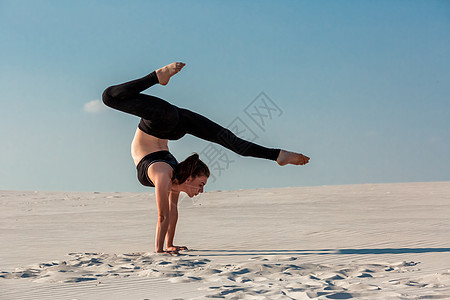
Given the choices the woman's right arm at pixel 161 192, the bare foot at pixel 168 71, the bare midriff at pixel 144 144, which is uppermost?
the bare foot at pixel 168 71

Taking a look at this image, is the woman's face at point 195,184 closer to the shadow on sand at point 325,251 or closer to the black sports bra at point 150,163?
the black sports bra at point 150,163

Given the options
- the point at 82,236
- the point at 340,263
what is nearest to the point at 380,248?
the point at 340,263

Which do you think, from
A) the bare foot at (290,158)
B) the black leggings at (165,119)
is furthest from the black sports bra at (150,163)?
the bare foot at (290,158)

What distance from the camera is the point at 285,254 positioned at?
5.84 metres

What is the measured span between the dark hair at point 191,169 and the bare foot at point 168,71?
111 centimetres

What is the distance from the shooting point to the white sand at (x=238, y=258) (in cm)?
404

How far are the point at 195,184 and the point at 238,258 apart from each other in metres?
1.08

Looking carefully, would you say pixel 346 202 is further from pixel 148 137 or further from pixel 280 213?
pixel 148 137

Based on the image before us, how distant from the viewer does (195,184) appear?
5.97 m

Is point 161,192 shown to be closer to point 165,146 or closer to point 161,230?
point 161,230

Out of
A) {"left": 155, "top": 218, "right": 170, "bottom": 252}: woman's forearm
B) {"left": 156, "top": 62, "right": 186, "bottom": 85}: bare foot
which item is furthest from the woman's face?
{"left": 156, "top": 62, "right": 186, "bottom": 85}: bare foot

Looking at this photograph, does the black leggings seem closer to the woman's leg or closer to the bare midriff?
the woman's leg

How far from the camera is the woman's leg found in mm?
5961

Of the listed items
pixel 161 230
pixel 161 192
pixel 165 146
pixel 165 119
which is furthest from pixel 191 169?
pixel 161 230
